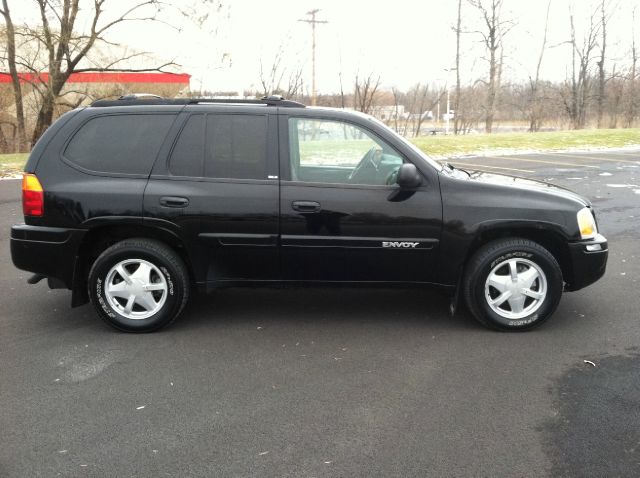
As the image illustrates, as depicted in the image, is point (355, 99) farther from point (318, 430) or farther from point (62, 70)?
point (318, 430)

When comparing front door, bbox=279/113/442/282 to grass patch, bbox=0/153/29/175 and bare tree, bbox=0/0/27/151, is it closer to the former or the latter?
grass patch, bbox=0/153/29/175

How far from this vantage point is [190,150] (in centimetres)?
449

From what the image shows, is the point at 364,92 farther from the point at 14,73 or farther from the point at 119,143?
the point at 119,143

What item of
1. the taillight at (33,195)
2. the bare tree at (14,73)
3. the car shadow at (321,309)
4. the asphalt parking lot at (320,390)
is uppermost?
the bare tree at (14,73)

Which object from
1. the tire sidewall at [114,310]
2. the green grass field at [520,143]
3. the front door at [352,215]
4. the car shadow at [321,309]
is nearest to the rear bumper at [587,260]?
the car shadow at [321,309]

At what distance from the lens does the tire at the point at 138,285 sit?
4.43 m

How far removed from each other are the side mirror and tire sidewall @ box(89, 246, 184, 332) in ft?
5.97

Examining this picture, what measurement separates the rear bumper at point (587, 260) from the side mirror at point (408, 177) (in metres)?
1.31

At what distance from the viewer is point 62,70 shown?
26.5m

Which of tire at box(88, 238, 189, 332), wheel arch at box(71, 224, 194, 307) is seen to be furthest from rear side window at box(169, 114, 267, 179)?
A: tire at box(88, 238, 189, 332)

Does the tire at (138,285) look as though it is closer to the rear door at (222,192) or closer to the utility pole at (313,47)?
the rear door at (222,192)

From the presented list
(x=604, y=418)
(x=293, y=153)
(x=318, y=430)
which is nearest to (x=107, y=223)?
(x=293, y=153)

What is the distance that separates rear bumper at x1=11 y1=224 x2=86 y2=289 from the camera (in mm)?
4426

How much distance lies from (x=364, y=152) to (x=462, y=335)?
62.7 inches
